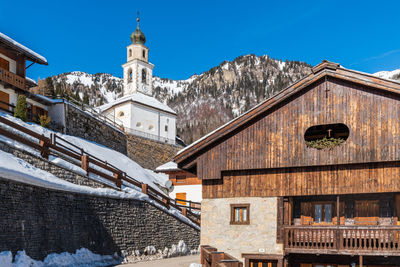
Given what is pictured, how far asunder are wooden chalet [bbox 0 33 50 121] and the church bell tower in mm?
32050

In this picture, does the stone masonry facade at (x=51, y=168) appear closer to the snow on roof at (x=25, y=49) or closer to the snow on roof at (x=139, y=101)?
the snow on roof at (x=25, y=49)

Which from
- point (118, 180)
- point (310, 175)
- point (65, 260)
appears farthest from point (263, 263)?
point (118, 180)

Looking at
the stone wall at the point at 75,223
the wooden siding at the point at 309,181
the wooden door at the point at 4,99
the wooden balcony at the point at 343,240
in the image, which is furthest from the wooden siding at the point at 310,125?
the wooden door at the point at 4,99

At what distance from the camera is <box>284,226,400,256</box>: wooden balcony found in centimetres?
1594

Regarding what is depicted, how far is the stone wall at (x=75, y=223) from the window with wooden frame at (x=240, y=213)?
652 cm

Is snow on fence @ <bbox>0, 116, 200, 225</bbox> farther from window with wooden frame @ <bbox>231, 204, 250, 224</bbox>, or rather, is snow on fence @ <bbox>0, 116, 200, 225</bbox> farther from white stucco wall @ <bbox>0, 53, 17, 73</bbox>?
white stucco wall @ <bbox>0, 53, 17, 73</bbox>

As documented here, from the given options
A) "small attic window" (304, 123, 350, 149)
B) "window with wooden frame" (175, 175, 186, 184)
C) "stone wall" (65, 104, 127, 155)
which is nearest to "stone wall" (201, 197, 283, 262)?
"small attic window" (304, 123, 350, 149)

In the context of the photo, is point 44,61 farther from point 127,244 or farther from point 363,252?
point 363,252

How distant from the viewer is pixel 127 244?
22.5 metres

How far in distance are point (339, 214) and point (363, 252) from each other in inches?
88.1

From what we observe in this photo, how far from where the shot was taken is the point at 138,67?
69.8m

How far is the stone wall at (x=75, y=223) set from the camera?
612 inches

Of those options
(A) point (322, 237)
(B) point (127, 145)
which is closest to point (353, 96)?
(A) point (322, 237)

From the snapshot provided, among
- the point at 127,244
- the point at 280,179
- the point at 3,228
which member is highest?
the point at 280,179
